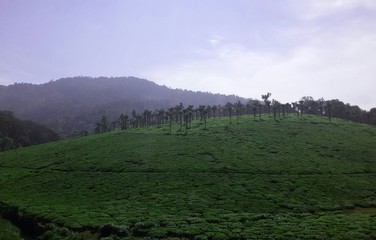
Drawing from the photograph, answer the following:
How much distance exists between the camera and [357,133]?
163 m

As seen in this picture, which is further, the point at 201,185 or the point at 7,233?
the point at 201,185

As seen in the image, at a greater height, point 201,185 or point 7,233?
point 7,233

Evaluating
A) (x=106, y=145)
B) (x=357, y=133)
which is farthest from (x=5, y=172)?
(x=357, y=133)

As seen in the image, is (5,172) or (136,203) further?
(5,172)

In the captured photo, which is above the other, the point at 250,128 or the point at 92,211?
the point at 250,128

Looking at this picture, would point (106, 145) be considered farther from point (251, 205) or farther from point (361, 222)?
point (361, 222)

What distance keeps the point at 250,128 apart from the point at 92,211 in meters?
116

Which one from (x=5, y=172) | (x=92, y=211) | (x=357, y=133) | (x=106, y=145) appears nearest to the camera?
(x=92, y=211)

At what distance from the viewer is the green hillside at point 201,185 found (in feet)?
182

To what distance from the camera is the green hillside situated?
5534 centimetres

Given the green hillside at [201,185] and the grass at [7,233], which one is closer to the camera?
the grass at [7,233]

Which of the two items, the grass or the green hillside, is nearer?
the grass

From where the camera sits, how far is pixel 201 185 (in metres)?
86.9

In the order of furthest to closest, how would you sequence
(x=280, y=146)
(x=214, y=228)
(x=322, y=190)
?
(x=280, y=146) < (x=322, y=190) < (x=214, y=228)
